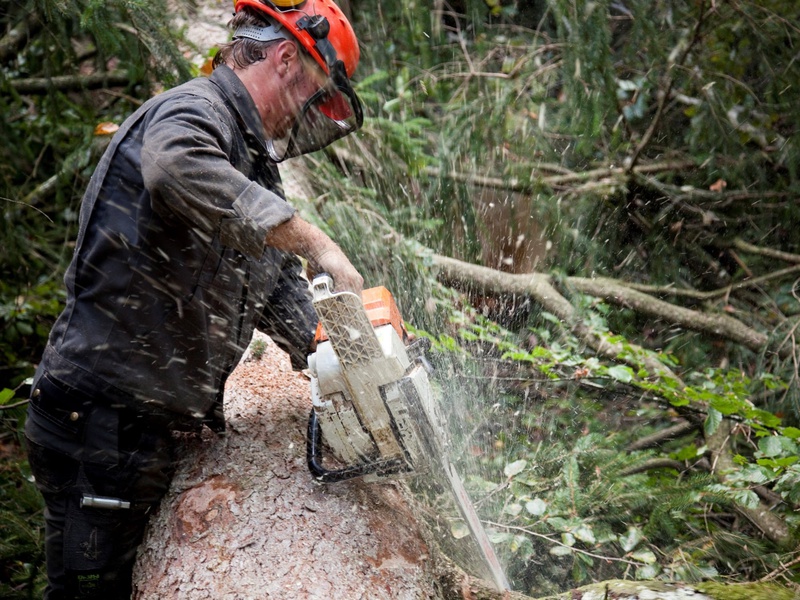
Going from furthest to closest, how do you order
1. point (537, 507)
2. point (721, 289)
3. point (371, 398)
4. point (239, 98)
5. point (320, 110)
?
point (721, 289)
point (537, 507)
point (320, 110)
point (239, 98)
point (371, 398)

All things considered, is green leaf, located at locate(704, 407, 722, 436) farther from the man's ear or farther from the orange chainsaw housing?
the man's ear

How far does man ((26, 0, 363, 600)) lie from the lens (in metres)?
1.79

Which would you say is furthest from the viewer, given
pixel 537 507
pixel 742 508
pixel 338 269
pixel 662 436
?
pixel 662 436

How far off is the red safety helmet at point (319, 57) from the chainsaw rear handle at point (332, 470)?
2.86 ft

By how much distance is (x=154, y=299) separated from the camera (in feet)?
6.05

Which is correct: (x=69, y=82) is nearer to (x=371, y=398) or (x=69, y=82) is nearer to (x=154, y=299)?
(x=154, y=299)

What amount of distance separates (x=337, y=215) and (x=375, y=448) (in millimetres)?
1847

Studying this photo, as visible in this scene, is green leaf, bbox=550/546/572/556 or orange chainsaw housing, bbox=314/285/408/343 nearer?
orange chainsaw housing, bbox=314/285/408/343

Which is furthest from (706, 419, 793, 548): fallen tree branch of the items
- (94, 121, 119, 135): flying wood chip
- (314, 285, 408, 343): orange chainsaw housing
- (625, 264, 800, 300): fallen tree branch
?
(94, 121, 119, 135): flying wood chip

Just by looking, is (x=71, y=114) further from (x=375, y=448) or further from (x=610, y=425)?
(x=610, y=425)

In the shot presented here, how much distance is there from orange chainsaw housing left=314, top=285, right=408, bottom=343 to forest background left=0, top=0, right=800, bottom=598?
3.37 feet

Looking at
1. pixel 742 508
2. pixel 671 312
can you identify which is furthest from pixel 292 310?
pixel 671 312

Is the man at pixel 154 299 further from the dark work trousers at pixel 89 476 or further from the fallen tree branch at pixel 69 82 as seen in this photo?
the fallen tree branch at pixel 69 82

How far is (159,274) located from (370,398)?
0.68 meters
